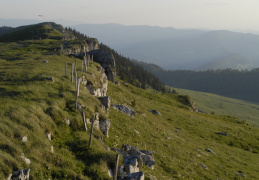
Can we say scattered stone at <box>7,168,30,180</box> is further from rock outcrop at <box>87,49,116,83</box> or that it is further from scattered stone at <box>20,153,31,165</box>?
rock outcrop at <box>87,49,116,83</box>

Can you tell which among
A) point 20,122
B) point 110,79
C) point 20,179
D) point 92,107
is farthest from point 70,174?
point 110,79

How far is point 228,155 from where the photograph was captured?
132 feet

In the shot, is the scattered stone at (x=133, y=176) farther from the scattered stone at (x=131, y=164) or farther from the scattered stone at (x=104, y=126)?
the scattered stone at (x=104, y=126)

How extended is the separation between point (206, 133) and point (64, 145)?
45.2m

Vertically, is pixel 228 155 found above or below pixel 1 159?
below

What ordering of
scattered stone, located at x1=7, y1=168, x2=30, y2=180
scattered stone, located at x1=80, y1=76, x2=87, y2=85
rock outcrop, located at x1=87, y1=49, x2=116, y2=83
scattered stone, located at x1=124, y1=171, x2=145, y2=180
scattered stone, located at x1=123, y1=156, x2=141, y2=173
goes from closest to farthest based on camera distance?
scattered stone, located at x1=7, y1=168, x2=30, y2=180 → scattered stone, located at x1=124, y1=171, x2=145, y2=180 → scattered stone, located at x1=123, y1=156, x2=141, y2=173 → scattered stone, located at x1=80, y1=76, x2=87, y2=85 → rock outcrop, located at x1=87, y1=49, x2=116, y2=83

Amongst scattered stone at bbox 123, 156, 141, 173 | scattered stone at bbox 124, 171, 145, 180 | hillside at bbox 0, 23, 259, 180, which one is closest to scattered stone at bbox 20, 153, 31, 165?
hillside at bbox 0, 23, 259, 180

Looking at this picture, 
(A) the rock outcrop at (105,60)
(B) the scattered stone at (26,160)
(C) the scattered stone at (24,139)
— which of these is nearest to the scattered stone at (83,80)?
(C) the scattered stone at (24,139)

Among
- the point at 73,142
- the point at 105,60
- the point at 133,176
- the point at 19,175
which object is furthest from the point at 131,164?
the point at 105,60

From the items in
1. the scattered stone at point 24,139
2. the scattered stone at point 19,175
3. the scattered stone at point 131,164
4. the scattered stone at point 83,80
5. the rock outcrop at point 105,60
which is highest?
the rock outcrop at point 105,60

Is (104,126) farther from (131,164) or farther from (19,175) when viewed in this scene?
(19,175)

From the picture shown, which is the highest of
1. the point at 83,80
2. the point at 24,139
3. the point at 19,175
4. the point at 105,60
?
the point at 105,60

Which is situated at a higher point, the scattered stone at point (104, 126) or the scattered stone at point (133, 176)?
the scattered stone at point (104, 126)

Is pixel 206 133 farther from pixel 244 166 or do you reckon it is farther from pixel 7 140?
pixel 7 140
